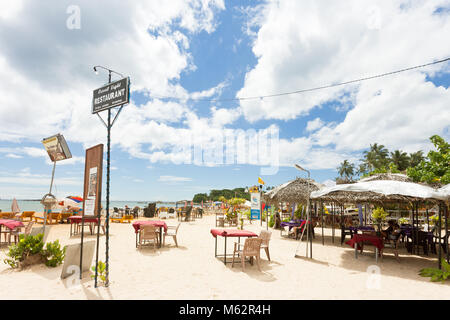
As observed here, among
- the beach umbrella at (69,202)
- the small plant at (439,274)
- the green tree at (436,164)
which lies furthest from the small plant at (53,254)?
the green tree at (436,164)

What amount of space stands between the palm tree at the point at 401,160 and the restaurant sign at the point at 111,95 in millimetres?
55827

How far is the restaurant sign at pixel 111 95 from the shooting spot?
15.8 ft

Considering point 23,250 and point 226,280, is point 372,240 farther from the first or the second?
point 23,250

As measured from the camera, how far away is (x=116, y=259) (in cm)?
700

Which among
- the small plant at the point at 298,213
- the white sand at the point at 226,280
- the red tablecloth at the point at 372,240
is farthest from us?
the small plant at the point at 298,213

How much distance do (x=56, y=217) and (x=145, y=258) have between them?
40.9 feet

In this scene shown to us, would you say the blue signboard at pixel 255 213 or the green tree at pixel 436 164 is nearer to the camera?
the green tree at pixel 436 164

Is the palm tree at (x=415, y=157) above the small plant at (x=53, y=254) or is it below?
above

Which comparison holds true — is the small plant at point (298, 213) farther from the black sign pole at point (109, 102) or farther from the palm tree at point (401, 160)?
the palm tree at point (401, 160)

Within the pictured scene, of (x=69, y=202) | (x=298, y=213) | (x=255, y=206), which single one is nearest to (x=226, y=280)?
(x=298, y=213)

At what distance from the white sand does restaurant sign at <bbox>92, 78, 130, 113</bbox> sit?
325cm

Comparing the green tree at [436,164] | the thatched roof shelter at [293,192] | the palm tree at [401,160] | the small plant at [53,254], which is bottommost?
the small plant at [53,254]
